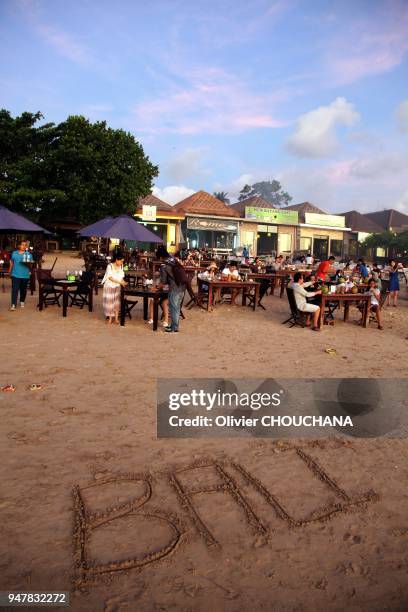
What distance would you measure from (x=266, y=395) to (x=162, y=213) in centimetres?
2806

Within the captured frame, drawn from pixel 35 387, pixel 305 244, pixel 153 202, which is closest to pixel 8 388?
pixel 35 387

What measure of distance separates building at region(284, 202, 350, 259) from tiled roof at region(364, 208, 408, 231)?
33.6 ft

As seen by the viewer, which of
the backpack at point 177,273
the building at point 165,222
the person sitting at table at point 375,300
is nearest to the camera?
the backpack at point 177,273

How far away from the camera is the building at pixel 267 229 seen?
3553 cm

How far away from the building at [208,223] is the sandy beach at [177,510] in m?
28.9

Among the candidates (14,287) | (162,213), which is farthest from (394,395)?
(162,213)

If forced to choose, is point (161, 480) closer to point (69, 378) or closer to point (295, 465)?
point (295, 465)

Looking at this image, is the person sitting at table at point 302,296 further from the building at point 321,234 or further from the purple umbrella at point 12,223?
the building at point 321,234

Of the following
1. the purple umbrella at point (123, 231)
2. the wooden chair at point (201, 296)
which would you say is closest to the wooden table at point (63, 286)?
the purple umbrella at point (123, 231)

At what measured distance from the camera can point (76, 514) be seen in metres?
2.63

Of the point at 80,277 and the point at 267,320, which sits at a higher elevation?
the point at 80,277

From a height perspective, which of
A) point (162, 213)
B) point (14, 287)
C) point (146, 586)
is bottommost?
point (146, 586)

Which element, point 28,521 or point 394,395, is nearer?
point 28,521

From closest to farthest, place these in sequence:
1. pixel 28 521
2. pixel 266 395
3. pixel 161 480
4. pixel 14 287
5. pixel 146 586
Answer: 1. pixel 146 586
2. pixel 28 521
3. pixel 161 480
4. pixel 266 395
5. pixel 14 287
